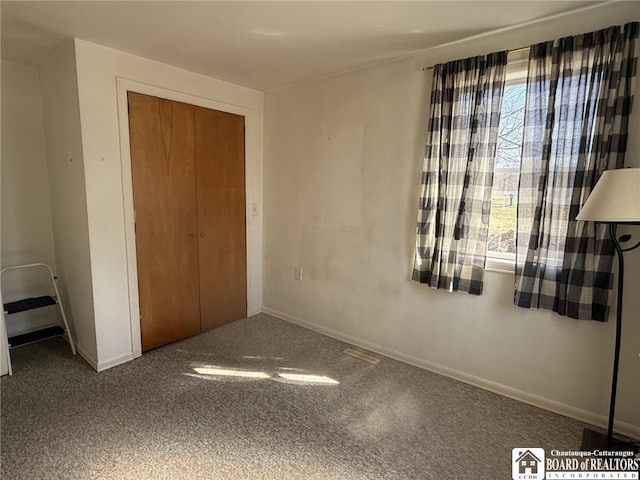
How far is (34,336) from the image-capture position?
300 centimetres

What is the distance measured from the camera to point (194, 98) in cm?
308

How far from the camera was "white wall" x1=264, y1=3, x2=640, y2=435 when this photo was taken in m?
2.14

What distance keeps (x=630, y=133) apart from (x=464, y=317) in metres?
1.47

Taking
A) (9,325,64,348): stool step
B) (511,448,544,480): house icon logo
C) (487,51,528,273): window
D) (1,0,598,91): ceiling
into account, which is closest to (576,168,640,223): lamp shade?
(487,51,528,273): window

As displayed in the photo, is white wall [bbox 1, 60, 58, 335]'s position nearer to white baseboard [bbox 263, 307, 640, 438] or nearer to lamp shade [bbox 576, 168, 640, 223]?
white baseboard [bbox 263, 307, 640, 438]

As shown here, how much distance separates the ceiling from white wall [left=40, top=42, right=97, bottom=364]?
218 mm

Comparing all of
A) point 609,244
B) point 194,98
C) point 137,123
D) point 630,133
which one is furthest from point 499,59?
point 137,123

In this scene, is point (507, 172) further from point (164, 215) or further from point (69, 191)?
point (69, 191)

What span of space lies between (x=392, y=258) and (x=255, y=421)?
158cm

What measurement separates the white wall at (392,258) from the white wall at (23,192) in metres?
2.00

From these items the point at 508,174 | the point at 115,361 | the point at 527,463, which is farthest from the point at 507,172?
the point at 115,361

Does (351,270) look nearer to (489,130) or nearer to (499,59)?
(489,130)

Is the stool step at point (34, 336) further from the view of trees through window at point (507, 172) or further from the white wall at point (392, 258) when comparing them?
the view of trees through window at point (507, 172)

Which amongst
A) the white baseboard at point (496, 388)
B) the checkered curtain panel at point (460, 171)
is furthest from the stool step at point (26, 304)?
the checkered curtain panel at point (460, 171)
